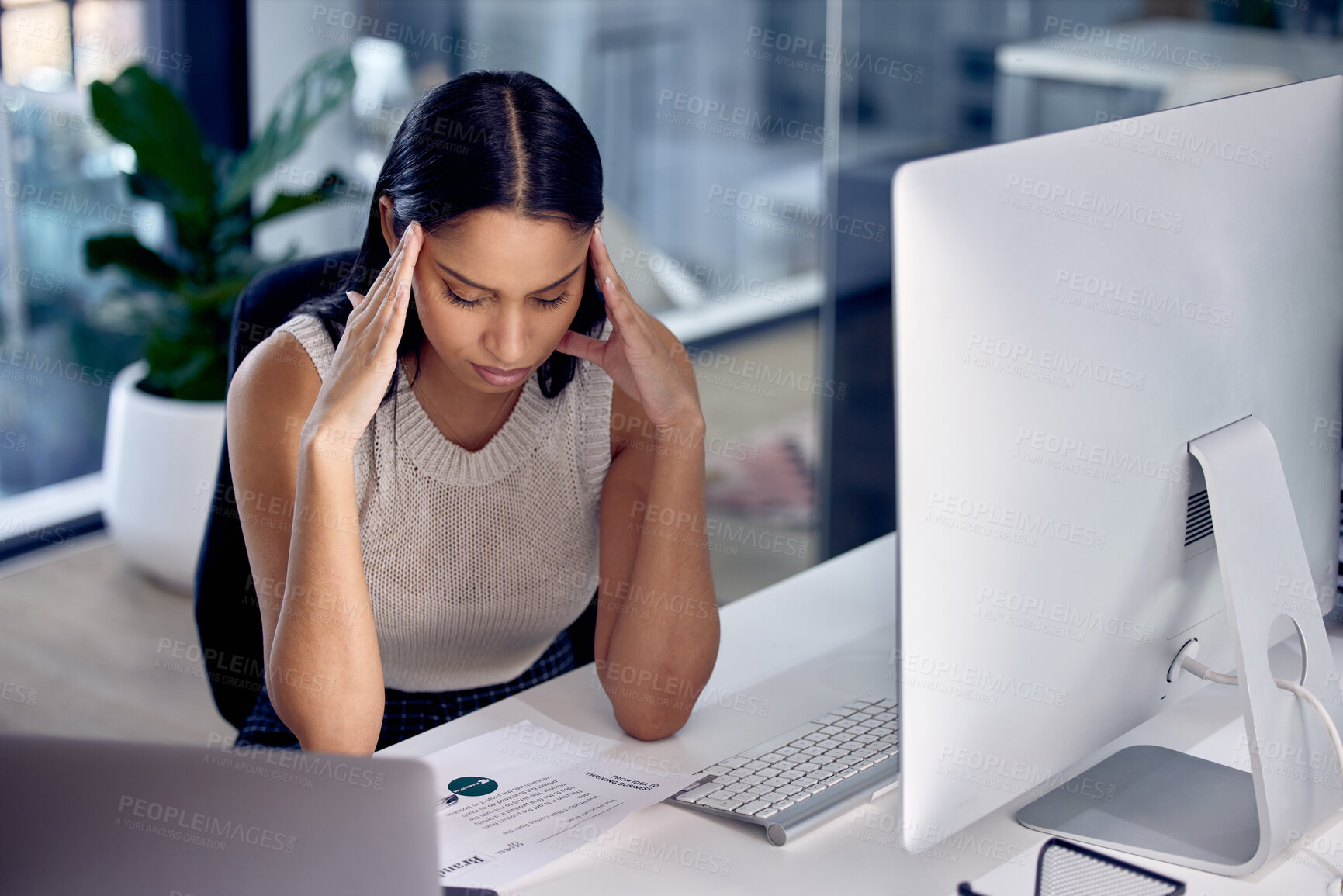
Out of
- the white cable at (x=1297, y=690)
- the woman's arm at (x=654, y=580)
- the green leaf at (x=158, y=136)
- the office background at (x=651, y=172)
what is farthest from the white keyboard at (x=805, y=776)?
the green leaf at (x=158, y=136)

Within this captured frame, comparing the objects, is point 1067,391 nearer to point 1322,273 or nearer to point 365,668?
point 1322,273

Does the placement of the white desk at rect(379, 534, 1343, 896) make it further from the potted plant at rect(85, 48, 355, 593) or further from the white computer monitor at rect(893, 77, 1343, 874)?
the potted plant at rect(85, 48, 355, 593)

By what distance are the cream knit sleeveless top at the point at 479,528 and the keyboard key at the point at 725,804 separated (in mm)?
429

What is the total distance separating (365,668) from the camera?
1.18 metres

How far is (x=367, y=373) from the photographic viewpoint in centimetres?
115

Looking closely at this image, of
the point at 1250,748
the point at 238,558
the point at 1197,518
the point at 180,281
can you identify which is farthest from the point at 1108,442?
the point at 180,281

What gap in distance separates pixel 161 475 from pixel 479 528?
5.40 feet

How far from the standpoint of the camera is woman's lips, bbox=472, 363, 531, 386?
3.95 feet

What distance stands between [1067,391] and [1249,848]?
406 mm

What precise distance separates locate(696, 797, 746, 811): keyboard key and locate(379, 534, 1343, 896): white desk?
0.01 meters

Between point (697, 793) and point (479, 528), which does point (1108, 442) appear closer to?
point (697, 793)

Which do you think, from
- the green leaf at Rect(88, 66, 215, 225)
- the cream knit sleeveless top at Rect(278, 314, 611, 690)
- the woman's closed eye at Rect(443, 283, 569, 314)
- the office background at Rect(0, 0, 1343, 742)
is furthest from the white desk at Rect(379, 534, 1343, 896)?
the green leaf at Rect(88, 66, 215, 225)

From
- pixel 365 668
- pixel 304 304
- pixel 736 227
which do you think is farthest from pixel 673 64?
pixel 365 668

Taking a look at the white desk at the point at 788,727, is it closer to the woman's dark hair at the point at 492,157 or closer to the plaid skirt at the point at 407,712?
the plaid skirt at the point at 407,712
